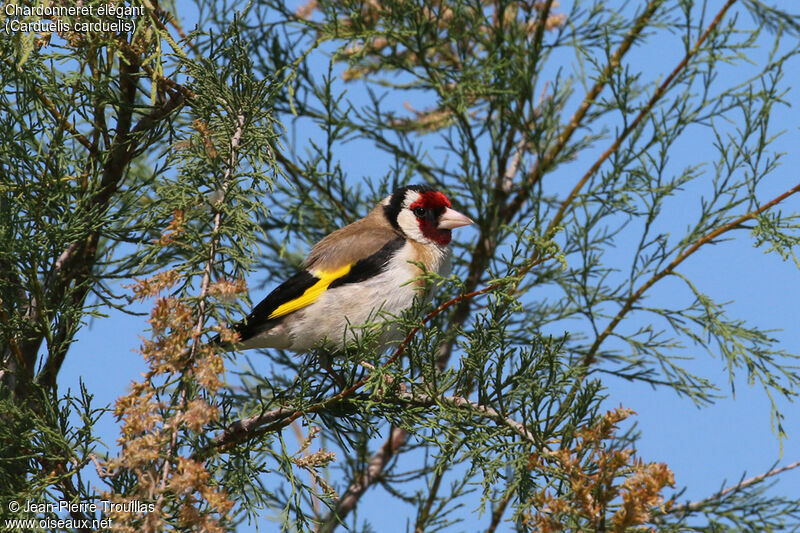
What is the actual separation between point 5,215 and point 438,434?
151 centimetres

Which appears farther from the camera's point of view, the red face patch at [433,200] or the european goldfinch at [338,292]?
the red face patch at [433,200]

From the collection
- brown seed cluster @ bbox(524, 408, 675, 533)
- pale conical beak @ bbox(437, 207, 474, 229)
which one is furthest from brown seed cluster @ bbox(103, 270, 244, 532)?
pale conical beak @ bbox(437, 207, 474, 229)

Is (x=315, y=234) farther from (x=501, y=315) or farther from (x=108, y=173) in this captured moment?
(x=501, y=315)

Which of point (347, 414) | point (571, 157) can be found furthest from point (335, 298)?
point (571, 157)

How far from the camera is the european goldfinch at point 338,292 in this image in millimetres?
3668

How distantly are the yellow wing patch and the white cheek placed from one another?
0.60 metres

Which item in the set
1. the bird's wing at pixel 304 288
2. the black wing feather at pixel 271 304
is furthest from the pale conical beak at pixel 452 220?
the black wing feather at pixel 271 304

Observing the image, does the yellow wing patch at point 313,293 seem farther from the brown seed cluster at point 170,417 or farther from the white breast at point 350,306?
the brown seed cluster at point 170,417

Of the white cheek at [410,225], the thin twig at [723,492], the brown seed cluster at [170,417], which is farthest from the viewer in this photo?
the white cheek at [410,225]

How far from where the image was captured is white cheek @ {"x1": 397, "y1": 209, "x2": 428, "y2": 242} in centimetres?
429

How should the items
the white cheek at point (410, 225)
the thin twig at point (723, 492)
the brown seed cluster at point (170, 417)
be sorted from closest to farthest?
the brown seed cluster at point (170, 417) → the thin twig at point (723, 492) → the white cheek at point (410, 225)

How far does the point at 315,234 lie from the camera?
14.7 feet

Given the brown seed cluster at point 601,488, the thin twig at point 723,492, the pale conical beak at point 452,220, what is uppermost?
the pale conical beak at point 452,220

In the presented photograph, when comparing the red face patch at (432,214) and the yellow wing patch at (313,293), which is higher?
the red face patch at (432,214)
